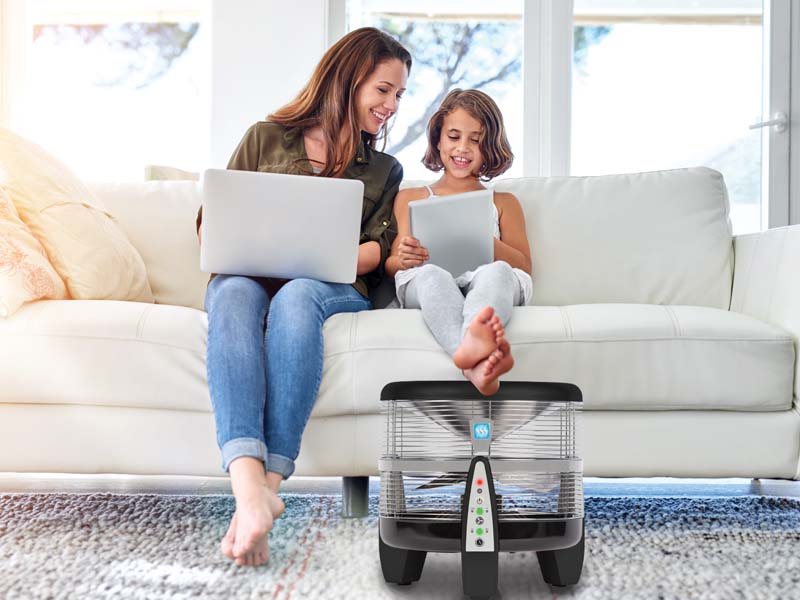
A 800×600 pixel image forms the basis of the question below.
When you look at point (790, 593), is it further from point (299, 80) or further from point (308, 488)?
point (299, 80)

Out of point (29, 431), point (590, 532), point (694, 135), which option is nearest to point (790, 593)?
point (590, 532)

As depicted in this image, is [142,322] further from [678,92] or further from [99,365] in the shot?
[678,92]

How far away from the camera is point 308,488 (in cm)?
191

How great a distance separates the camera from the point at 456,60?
3.34 meters

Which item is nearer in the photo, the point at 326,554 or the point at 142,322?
the point at 326,554

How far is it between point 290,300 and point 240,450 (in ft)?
1.08

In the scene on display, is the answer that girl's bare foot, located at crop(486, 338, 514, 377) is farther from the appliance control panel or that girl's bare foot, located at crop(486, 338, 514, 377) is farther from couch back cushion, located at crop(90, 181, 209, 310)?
couch back cushion, located at crop(90, 181, 209, 310)

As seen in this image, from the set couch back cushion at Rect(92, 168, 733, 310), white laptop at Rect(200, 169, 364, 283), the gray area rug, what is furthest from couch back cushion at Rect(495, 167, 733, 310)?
white laptop at Rect(200, 169, 364, 283)

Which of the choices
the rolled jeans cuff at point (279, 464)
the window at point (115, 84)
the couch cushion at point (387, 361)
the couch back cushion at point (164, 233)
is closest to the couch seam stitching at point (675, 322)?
the couch cushion at point (387, 361)

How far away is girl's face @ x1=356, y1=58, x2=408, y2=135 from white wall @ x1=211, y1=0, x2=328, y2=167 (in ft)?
4.21

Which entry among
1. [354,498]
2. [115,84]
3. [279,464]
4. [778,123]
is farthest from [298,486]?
[778,123]

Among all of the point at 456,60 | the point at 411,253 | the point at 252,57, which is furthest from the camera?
the point at 456,60

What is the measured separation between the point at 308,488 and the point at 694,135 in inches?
92.9

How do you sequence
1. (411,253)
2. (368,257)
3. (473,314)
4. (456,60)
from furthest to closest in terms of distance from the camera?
1. (456,60)
2. (368,257)
3. (411,253)
4. (473,314)
